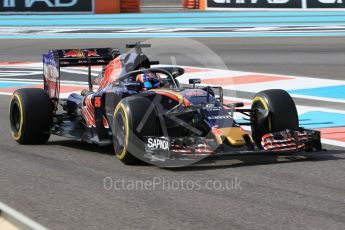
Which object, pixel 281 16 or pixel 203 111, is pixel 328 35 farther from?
pixel 203 111

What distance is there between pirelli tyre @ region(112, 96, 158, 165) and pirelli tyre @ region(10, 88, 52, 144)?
1.80 m

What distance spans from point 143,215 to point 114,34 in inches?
832

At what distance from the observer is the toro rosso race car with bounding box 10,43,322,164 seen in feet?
28.3

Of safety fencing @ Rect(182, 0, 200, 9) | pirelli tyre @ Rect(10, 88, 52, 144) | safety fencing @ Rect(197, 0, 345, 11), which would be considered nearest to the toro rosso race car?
pirelli tyre @ Rect(10, 88, 52, 144)

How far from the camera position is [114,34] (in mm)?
27453

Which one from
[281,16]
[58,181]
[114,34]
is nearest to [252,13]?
[281,16]

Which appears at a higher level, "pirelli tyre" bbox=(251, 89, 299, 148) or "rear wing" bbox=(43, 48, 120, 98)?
"rear wing" bbox=(43, 48, 120, 98)

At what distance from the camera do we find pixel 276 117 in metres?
9.24

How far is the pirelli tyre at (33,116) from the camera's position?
10.3m

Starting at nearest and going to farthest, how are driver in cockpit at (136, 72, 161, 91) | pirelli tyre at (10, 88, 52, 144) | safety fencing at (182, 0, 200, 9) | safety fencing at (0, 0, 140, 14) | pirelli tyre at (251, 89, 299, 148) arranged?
pirelli tyre at (251, 89, 299, 148)
driver in cockpit at (136, 72, 161, 91)
pirelli tyre at (10, 88, 52, 144)
safety fencing at (0, 0, 140, 14)
safety fencing at (182, 0, 200, 9)

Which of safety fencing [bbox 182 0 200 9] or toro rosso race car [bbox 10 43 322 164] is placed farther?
safety fencing [bbox 182 0 200 9]

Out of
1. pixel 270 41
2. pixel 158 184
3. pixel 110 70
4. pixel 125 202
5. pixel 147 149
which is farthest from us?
pixel 270 41

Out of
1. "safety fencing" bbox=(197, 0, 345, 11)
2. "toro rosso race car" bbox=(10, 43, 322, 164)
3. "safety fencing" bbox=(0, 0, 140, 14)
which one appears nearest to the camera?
"toro rosso race car" bbox=(10, 43, 322, 164)

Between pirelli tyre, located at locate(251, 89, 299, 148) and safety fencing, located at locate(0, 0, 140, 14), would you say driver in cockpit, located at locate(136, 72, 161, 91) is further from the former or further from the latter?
safety fencing, located at locate(0, 0, 140, 14)
